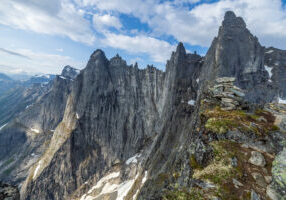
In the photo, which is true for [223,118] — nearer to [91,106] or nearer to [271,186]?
[271,186]

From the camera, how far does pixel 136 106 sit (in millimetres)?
101625

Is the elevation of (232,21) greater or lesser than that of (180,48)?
greater

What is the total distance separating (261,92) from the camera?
81.2 meters

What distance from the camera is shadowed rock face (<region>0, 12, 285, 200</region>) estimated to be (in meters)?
72.9

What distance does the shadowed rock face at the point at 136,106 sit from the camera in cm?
7288

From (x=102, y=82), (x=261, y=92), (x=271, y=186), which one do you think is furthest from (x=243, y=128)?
(x=102, y=82)

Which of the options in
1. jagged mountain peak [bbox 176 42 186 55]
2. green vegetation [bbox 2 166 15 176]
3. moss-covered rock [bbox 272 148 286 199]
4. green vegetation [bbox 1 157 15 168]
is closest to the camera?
moss-covered rock [bbox 272 148 286 199]

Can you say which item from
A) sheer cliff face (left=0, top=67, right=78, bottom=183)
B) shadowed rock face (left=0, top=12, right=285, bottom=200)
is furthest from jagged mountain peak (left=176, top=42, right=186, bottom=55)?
sheer cliff face (left=0, top=67, right=78, bottom=183)

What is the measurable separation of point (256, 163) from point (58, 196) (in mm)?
124925

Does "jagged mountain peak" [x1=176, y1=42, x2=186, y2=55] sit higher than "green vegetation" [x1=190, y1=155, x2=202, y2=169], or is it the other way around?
"jagged mountain peak" [x1=176, y1=42, x2=186, y2=55]

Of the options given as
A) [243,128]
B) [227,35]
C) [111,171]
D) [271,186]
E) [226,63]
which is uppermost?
[227,35]

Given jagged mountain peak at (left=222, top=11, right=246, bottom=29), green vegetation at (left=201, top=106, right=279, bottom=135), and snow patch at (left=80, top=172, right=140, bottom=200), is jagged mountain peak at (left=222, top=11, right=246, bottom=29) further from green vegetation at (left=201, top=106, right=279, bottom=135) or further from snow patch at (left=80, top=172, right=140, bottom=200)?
snow patch at (left=80, top=172, right=140, bottom=200)

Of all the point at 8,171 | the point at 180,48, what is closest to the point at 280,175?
the point at 180,48

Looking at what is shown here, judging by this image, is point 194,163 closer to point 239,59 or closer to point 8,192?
point 8,192
